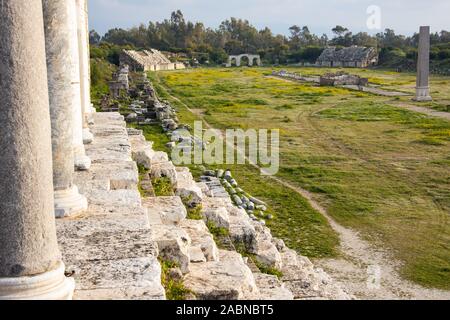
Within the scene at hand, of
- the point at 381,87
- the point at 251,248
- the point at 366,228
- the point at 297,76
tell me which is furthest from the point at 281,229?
the point at 297,76

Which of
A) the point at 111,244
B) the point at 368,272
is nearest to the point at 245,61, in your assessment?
the point at 368,272

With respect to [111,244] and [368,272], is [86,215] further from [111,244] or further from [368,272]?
[368,272]

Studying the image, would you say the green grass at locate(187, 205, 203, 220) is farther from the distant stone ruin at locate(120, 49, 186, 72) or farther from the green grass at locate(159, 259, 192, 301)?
the distant stone ruin at locate(120, 49, 186, 72)

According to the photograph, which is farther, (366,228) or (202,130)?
(202,130)

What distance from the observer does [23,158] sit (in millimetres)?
4176

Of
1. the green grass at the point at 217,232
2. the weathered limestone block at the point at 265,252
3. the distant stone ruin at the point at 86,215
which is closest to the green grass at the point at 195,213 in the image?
the distant stone ruin at the point at 86,215

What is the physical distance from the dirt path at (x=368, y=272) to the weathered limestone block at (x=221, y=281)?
2.74m

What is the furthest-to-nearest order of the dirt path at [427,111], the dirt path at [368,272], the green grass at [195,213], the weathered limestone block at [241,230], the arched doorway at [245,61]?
the arched doorway at [245,61] < the dirt path at [427,111] < the green grass at [195,213] < the weathered limestone block at [241,230] < the dirt path at [368,272]

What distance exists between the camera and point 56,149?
7039mm

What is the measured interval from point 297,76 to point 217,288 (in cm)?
6165

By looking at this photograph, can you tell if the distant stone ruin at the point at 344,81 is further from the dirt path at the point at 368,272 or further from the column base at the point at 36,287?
the column base at the point at 36,287

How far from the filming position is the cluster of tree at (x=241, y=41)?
10106 centimetres

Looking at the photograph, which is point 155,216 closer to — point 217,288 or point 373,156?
point 217,288
